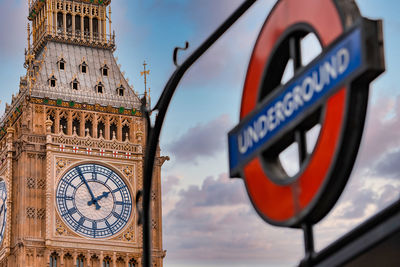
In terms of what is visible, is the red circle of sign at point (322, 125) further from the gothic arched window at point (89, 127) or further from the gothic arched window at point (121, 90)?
the gothic arched window at point (121, 90)

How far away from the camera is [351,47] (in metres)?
19.1

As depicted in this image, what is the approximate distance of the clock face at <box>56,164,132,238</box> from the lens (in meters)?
76.2

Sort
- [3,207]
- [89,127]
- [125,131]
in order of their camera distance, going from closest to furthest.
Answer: [3,207] < [89,127] < [125,131]

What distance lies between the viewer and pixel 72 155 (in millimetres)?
77250

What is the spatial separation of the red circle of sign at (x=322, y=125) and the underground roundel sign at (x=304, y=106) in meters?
0.02

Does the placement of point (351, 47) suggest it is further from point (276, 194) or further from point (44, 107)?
point (44, 107)

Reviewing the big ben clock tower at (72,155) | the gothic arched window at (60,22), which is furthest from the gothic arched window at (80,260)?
the gothic arched window at (60,22)

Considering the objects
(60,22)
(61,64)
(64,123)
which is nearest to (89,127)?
(64,123)

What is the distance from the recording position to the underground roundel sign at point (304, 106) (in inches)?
750

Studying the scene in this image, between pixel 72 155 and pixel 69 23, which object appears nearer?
pixel 72 155

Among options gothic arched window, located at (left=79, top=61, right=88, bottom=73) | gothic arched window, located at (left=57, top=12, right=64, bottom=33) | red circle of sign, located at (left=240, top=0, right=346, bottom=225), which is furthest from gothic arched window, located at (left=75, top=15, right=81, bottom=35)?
red circle of sign, located at (left=240, top=0, right=346, bottom=225)

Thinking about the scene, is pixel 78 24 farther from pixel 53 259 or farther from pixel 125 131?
pixel 53 259

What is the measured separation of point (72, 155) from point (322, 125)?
5839 cm

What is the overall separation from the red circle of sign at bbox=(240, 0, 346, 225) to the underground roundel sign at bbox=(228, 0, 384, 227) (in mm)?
17
